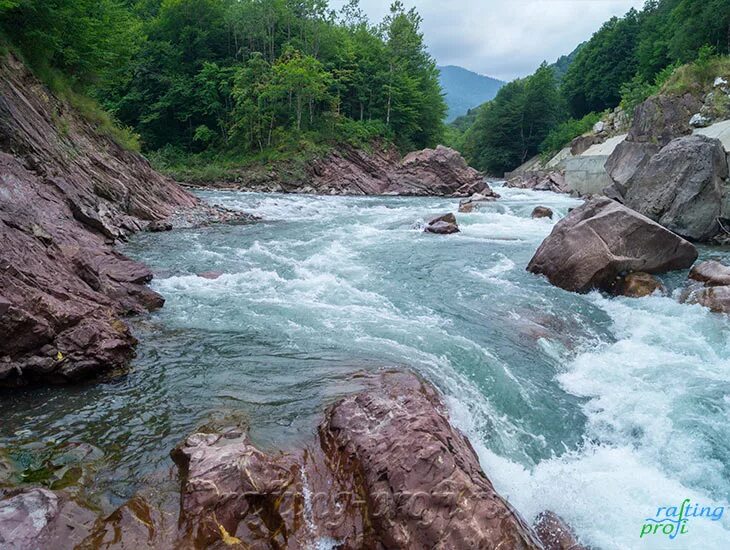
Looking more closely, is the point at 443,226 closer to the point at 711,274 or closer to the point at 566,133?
the point at 711,274

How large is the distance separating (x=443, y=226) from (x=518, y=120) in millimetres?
52766

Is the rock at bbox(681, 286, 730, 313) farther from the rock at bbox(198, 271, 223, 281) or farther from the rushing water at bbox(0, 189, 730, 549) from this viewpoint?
the rock at bbox(198, 271, 223, 281)

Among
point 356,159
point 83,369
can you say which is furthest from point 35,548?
point 356,159

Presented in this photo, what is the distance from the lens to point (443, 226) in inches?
675

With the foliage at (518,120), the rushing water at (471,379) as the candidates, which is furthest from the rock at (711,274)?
the foliage at (518,120)

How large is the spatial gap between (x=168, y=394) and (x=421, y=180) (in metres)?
34.8

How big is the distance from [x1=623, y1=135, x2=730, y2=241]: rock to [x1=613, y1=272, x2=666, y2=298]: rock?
228 inches

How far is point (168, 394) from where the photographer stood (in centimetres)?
522

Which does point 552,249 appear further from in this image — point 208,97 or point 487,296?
point 208,97

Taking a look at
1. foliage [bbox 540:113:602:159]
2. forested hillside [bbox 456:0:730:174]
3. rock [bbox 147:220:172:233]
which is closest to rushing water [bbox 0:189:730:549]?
rock [bbox 147:220:172:233]

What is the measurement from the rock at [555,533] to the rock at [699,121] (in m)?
23.0

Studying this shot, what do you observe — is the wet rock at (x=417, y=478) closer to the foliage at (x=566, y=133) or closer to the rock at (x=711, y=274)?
the rock at (x=711, y=274)

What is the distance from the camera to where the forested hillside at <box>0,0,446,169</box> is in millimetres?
41125

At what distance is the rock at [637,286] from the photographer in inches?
380
